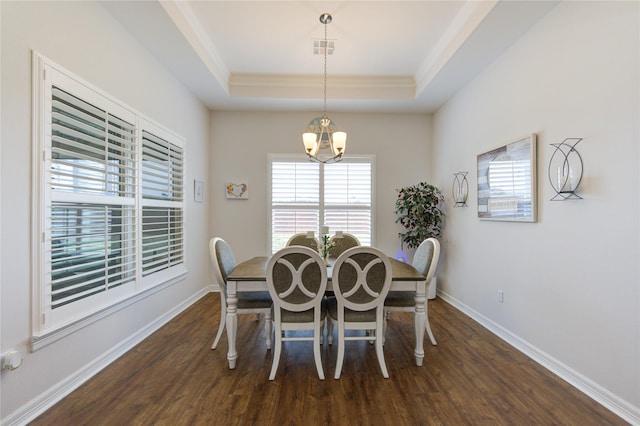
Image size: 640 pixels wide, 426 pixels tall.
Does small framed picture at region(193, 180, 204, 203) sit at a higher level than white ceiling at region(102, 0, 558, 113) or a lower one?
lower

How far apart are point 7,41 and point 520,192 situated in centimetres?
372

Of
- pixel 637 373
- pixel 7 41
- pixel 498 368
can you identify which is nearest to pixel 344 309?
pixel 498 368

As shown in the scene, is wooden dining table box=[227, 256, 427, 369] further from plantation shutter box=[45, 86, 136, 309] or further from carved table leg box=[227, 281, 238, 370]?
plantation shutter box=[45, 86, 136, 309]

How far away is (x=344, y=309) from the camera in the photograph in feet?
7.18

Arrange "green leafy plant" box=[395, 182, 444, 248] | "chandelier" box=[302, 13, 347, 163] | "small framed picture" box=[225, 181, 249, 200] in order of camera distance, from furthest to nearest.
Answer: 1. "small framed picture" box=[225, 181, 249, 200]
2. "green leafy plant" box=[395, 182, 444, 248]
3. "chandelier" box=[302, 13, 347, 163]

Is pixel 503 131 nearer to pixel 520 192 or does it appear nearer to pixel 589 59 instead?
pixel 520 192

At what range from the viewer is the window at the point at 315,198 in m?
4.49

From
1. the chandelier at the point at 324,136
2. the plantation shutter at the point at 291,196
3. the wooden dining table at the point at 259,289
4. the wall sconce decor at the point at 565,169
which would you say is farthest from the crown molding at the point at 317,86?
the wooden dining table at the point at 259,289

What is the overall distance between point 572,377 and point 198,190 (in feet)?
14.2

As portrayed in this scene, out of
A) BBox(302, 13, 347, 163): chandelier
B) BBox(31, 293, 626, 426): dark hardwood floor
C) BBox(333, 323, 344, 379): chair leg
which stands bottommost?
BBox(31, 293, 626, 426): dark hardwood floor

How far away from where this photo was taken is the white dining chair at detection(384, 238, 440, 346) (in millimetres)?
2361

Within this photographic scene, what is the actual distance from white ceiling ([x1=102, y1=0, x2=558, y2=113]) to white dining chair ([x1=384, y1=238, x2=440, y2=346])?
6.48 ft

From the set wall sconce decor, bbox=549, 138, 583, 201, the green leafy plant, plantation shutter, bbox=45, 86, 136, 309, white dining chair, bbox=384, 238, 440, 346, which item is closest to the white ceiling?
plantation shutter, bbox=45, 86, 136, 309

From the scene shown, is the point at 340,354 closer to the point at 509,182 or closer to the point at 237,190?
the point at 509,182
